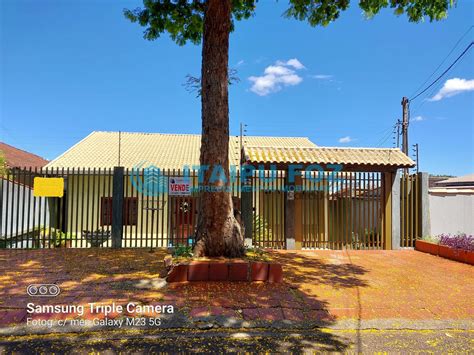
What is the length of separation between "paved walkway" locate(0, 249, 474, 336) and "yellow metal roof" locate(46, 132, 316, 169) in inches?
258

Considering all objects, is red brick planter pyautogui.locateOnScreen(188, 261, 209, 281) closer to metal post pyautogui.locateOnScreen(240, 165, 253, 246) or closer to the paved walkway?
the paved walkway

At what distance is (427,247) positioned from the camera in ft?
27.0

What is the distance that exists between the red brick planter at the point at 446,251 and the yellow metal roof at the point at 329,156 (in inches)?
86.7

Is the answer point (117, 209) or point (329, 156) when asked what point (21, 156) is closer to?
point (117, 209)

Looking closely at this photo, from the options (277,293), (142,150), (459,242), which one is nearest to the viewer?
(277,293)

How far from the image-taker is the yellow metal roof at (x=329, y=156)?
324 inches

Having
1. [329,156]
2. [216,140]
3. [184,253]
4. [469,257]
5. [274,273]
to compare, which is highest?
[329,156]

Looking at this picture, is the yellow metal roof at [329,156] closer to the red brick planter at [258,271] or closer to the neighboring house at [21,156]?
the red brick planter at [258,271]

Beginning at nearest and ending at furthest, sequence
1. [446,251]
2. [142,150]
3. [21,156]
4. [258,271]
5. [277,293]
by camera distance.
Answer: [277,293], [258,271], [446,251], [142,150], [21,156]

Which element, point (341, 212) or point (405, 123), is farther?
point (405, 123)

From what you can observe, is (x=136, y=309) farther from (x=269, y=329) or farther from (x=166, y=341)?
(x=269, y=329)

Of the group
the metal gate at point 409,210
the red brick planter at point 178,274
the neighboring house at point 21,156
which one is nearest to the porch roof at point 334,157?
the metal gate at point 409,210

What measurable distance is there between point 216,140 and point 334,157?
14.6 feet

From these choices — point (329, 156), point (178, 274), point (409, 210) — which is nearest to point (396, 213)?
point (409, 210)
